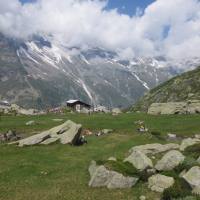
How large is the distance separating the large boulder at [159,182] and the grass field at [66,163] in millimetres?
674

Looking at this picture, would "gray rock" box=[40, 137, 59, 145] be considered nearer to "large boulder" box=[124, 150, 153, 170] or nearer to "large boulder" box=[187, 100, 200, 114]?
"large boulder" box=[124, 150, 153, 170]

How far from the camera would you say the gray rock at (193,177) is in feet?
112

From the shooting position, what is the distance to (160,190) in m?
A: 35.7

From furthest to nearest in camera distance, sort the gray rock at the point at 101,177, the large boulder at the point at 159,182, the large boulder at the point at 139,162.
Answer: the large boulder at the point at 139,162 → the gray rock at the point at 101,177 → the large boulder at the point at 159,182

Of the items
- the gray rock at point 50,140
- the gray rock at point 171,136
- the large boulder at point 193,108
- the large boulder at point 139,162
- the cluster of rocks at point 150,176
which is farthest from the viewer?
the large boulder at point 193,108

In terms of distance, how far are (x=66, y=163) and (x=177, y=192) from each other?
62.5ft

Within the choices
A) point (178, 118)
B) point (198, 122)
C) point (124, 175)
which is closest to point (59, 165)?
point (124, 175)

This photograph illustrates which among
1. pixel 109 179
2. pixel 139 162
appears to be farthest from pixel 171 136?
pixel 109 179

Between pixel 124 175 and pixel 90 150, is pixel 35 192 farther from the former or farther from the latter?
pixel 90 150

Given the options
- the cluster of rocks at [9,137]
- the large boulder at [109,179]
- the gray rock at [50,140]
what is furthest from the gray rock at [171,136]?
the large boulder at [109,179]

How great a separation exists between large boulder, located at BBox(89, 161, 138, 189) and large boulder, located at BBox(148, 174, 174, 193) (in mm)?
1521

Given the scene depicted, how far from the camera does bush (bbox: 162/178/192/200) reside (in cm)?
3159

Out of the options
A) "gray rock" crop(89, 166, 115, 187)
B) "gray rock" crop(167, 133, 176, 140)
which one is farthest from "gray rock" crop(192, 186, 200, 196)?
"gray rock" crop(167, 133, 176, 140)

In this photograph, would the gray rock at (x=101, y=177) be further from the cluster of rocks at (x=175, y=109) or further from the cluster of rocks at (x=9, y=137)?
the cluster of rocks at (x=175, y=109)
